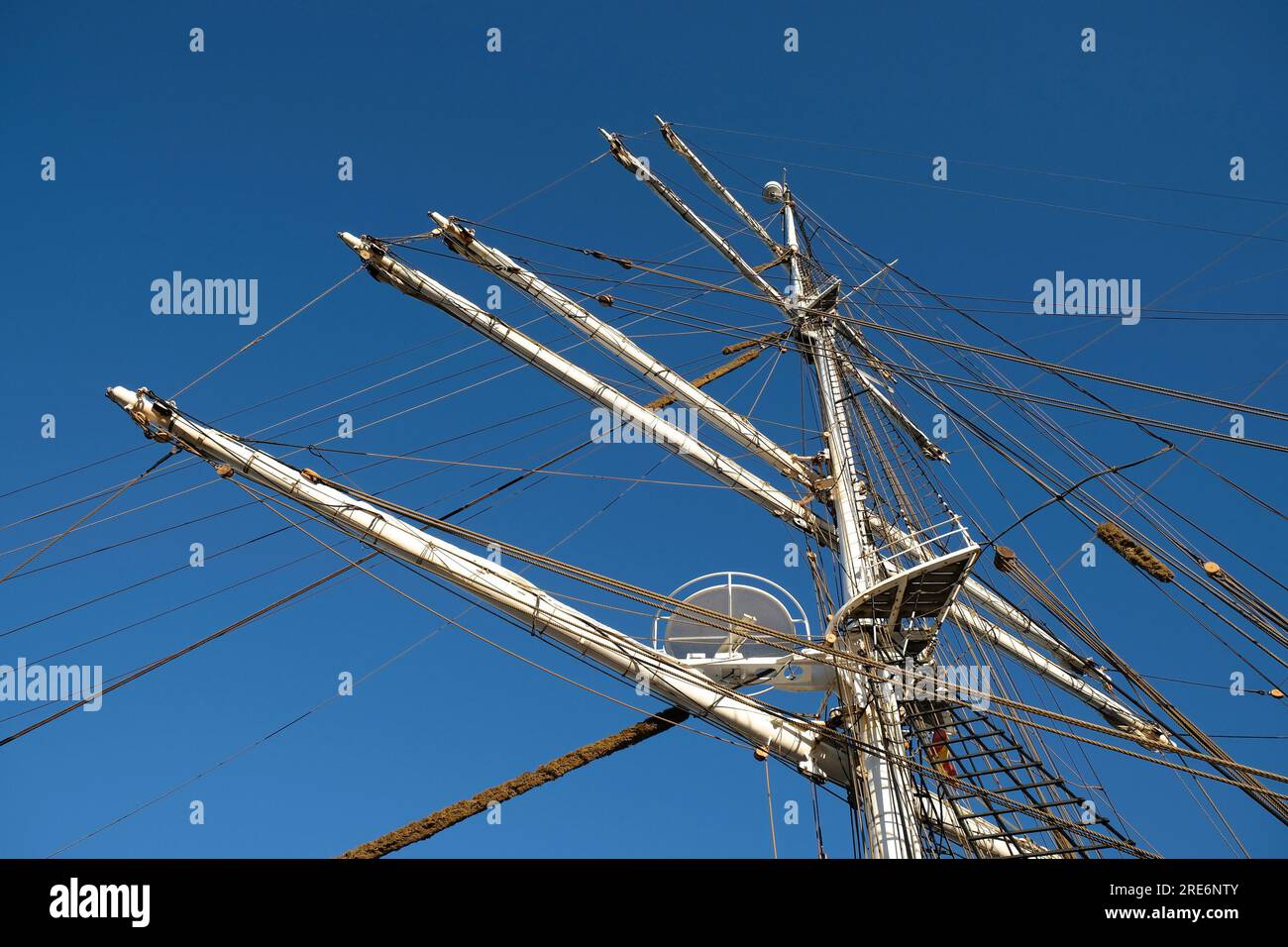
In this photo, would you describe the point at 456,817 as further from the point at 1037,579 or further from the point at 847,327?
the point at 847,327

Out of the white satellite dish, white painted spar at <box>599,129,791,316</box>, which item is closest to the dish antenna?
the white satellite dish

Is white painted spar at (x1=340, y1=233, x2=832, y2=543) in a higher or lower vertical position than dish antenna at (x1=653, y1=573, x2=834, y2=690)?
higher

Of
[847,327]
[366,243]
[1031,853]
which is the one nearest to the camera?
[1031,853]

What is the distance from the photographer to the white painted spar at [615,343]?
61.1 feet

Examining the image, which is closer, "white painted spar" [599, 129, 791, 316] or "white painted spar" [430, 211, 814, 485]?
"white painted spar" [430, 211, 814, 485]

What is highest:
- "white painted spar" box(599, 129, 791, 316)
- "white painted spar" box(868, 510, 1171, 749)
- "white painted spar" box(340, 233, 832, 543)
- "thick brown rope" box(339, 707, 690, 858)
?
"white painted spar" box(599, 129, 791, 316)

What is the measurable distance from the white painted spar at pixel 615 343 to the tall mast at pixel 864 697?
63.9 inches

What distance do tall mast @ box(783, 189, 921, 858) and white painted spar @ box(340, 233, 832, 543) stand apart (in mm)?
1691

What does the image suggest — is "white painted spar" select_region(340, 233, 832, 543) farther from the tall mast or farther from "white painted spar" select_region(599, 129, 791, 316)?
"white painted spar" select_region(599, 129, 791, 316)

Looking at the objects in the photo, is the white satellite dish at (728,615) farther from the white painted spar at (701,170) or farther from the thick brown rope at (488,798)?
the white painted spar at (701,170)

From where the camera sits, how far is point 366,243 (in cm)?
1753

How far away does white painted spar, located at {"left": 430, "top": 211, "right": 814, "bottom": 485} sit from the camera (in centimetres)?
1861
